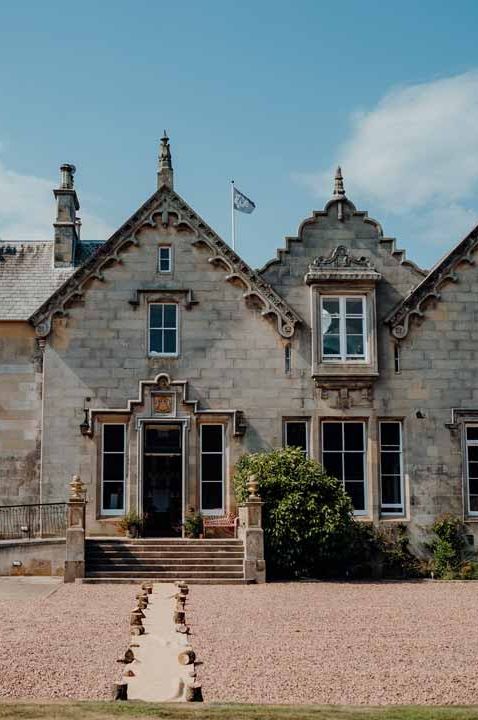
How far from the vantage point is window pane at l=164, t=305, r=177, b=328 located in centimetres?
2519

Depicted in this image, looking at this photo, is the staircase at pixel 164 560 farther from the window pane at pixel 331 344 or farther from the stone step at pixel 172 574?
the window pane at pixel 331 344

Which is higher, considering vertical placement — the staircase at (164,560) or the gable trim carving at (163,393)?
the gable trim carving at (163,393)

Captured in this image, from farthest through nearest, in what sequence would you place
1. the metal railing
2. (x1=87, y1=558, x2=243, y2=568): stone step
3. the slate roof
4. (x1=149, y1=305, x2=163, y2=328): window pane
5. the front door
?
the slate roof
(x1=149, y1=305, x2=163, y2=328): window pane
the front door
the metal railing
(x1=87, y1=558, x2=243, y2=568): stone step

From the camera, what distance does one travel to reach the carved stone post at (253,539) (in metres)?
20.9

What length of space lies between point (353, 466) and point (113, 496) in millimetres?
6445

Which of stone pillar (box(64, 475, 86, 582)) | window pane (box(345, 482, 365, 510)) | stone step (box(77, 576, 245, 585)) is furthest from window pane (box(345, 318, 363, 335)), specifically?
stone pillar (box(64, 475, 86, 582))

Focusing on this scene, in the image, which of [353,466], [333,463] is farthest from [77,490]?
[353,466]

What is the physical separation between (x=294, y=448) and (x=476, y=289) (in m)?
6.99

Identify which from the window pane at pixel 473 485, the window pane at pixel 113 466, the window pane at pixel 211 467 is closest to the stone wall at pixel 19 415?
the window pane at pixel 113 466

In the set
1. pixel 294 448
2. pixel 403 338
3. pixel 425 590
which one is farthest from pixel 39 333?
pixel 425 590

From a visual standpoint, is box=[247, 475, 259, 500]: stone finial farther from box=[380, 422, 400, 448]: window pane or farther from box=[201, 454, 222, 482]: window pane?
box=[380, 422, 400, 448]: window pane

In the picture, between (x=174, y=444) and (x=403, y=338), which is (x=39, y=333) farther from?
(x=403, y=338)

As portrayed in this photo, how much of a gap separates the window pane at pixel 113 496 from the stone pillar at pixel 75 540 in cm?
283

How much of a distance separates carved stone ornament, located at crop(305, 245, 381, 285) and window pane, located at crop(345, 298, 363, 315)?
65cm
